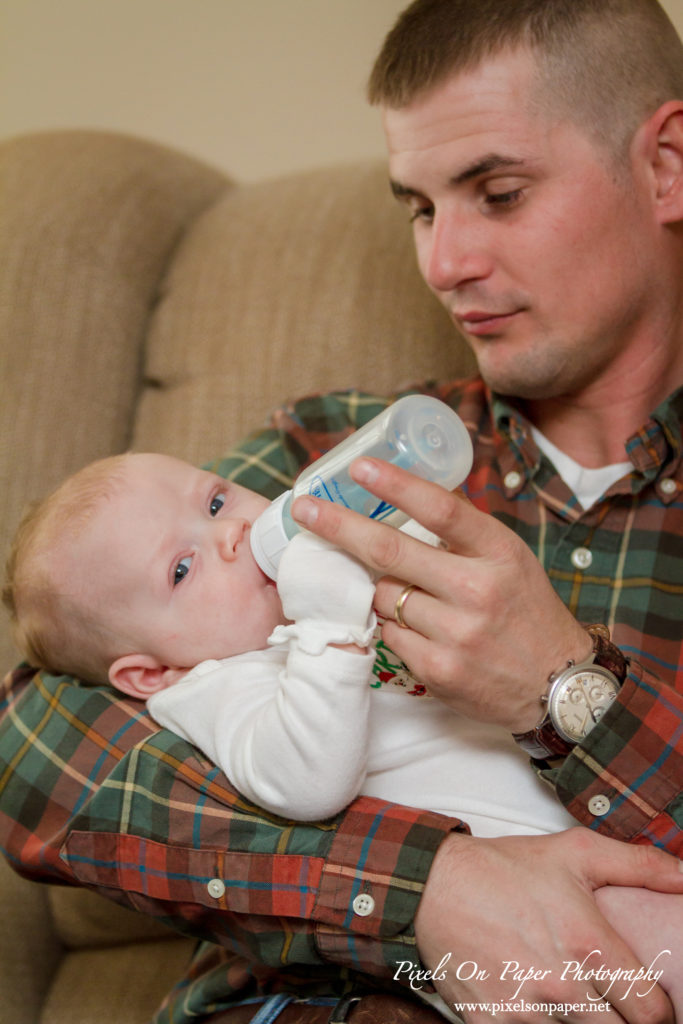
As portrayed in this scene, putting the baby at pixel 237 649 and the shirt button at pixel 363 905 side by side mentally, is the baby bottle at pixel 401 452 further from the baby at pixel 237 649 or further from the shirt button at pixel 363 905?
the shirt button at pixel 363 905

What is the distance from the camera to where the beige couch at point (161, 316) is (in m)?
1.78

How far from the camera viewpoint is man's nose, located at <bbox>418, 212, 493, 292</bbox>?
1.37 metres

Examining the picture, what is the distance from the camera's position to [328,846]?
1029 millimetres

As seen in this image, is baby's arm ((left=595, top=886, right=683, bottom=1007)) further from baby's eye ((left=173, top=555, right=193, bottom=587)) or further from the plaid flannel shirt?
baby's eye ((left=173, top=555, right=193, bottom=587))

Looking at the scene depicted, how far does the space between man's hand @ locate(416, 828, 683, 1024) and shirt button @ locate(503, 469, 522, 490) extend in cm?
59

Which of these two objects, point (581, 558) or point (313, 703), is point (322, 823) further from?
point (581, 558)

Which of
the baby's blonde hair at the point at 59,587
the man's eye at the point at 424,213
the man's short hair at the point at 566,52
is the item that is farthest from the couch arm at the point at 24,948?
the man's short hair at the point at 566,52

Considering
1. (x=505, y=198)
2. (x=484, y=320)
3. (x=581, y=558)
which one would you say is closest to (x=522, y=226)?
(x=505, y=198)

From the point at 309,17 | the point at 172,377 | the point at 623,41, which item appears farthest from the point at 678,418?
the point at 309,17

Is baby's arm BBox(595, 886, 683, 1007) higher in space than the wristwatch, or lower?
lower

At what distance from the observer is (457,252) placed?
1381mm

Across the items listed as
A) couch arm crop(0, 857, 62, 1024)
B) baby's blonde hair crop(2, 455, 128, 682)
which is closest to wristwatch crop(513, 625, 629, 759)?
baby's blonde hair crop(2, 455, 128, 682)

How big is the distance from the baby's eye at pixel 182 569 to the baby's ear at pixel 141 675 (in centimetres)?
11

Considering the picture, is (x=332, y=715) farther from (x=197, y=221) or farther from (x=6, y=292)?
(x=197, y=221)
